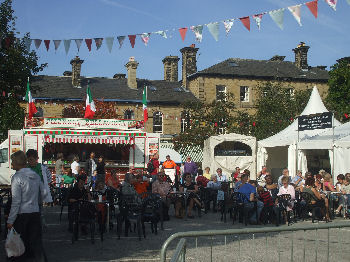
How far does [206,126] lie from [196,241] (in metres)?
29.4

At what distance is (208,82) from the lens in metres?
42.6

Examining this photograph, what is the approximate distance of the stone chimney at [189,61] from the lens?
44625mm

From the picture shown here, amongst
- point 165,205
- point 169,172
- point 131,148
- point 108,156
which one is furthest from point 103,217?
point 108,156

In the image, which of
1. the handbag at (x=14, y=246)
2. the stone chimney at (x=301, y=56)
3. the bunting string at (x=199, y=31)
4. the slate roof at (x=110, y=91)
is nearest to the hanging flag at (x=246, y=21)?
the bunting string at (x=199, y=31)

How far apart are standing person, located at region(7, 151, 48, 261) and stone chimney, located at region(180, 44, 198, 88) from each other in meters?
39.0

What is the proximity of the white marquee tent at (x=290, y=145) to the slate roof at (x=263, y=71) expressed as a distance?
17435mm

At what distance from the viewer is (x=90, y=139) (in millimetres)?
23156

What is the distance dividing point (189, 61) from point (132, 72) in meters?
5.16

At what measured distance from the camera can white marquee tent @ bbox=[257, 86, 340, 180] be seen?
20.8 metres

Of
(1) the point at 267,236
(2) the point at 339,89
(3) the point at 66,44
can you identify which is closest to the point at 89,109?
(3) the point at 66,44

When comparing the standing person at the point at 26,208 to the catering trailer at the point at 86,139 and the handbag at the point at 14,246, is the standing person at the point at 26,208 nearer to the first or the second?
the handbag at the point at 14,246

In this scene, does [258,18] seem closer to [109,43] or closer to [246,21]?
[246,21]

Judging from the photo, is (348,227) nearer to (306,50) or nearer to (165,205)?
(165,205)

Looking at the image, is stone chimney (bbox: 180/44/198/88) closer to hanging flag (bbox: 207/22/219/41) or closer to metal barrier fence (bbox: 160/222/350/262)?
hanging flag (bbox: 207/22/219/41)
